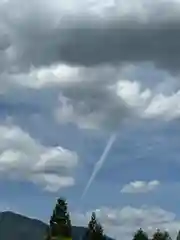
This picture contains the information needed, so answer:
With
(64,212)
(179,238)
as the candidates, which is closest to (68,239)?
(64,212)

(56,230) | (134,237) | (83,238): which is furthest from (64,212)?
(134,237)

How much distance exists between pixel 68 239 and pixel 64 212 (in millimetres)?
47474

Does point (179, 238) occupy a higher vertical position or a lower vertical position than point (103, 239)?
higher

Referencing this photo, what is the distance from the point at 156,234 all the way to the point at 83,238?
1045 inches

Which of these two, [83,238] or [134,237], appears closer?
[83,238]

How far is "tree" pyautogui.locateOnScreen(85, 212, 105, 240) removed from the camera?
137 meters

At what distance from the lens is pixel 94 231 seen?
13800cm

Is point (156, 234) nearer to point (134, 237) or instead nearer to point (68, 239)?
point (134, 237)

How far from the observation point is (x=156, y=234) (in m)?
160

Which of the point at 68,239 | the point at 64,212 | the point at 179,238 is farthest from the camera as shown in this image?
the point at 179,238

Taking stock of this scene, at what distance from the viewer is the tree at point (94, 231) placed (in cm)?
13725

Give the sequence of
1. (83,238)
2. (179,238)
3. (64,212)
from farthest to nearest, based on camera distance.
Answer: (179,238) < (83,238) < (64,212)

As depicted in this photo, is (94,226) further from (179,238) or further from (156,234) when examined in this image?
(179,238)

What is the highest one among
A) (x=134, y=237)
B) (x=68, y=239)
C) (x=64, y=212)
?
(x=134, y=237)
